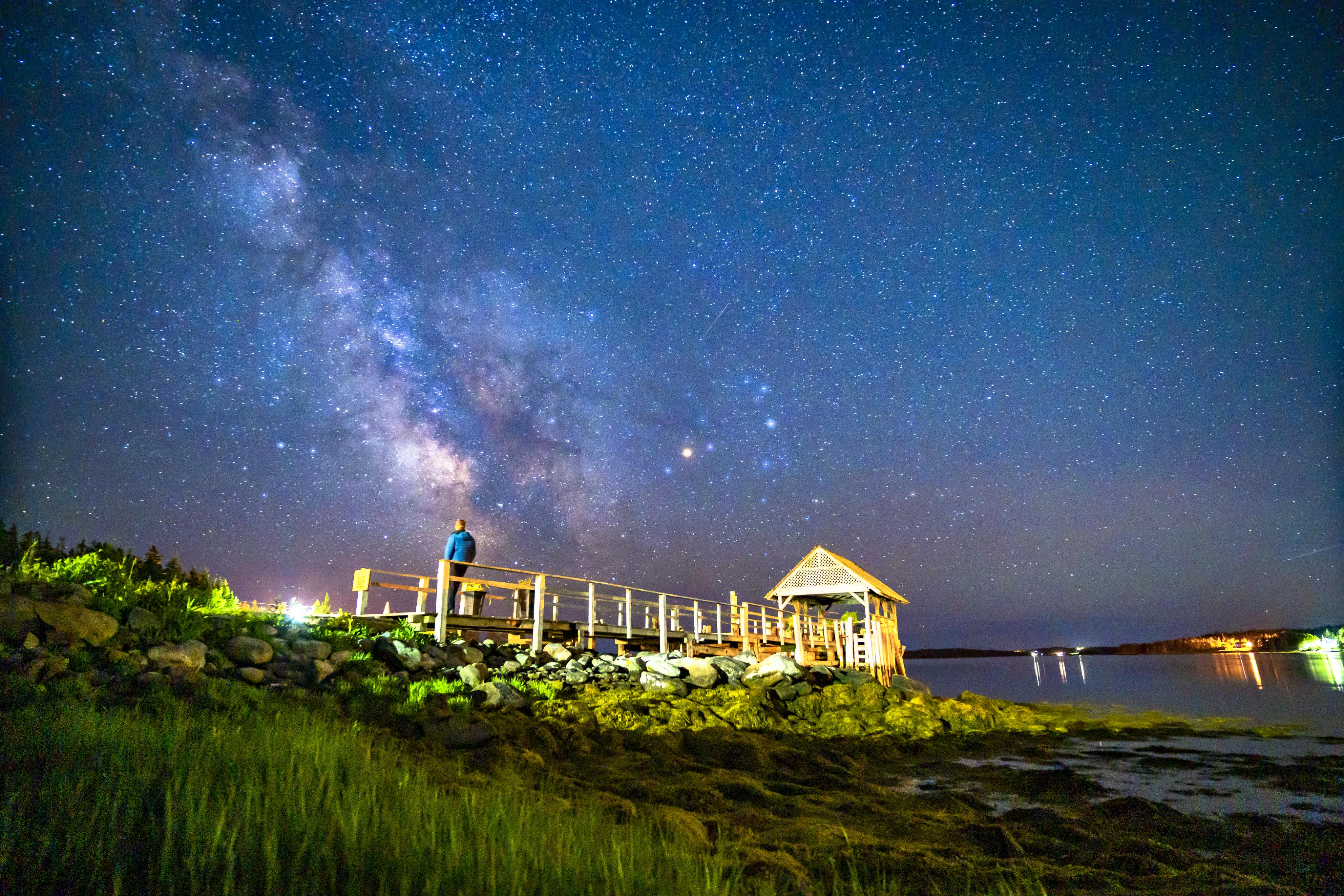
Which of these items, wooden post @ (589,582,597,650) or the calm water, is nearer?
wooden post @ (589,582,597,650)

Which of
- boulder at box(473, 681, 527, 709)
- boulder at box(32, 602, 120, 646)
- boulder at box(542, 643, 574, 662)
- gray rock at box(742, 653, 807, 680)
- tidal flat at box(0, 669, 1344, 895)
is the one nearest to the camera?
tidal flat at box(0, 669, 1344, 895)

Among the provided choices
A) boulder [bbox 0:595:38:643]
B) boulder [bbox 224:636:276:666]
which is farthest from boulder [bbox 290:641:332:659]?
boulder [bbox 0:595:38:643]

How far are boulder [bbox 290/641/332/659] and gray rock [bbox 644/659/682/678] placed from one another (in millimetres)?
6824

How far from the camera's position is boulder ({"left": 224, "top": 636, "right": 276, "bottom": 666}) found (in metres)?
9.30

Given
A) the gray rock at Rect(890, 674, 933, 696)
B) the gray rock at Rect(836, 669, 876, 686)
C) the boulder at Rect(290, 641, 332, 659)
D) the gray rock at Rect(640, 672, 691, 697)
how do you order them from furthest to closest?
the gray rock at Rect(890, 674, 933, 696)
the gray rock at Rect(836, 669, 876, 686)
the gray rock at Rect(640, 672, 691, 697)
the boulder at Rect(290, 641, 332, 659)

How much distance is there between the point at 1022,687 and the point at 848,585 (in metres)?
45.9

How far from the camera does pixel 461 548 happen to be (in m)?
15.5

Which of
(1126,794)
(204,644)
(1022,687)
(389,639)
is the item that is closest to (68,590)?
(204,644)

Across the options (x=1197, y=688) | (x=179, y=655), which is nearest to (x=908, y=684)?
(x=179, y=655)

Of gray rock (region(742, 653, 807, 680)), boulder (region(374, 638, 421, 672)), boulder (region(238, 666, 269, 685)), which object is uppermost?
boulder (region(374, 638, 421, 672))

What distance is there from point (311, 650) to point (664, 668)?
24.0 ft

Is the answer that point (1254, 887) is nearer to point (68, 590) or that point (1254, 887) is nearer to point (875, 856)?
point (875, 856)

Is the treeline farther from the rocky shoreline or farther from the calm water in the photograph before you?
the calm water

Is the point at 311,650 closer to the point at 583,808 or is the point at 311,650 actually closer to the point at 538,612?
the point at 538,612
